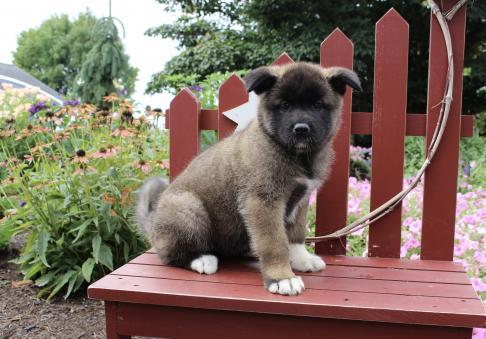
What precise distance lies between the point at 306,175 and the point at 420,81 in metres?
12.5

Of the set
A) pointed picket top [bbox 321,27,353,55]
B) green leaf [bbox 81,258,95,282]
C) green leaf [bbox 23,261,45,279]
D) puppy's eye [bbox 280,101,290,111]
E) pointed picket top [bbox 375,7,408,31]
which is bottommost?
green leaf [bbox 23,261,45,279]

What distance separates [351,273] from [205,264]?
840mm

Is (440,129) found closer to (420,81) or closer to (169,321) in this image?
(169,321)

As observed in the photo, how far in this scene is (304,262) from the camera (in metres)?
2.86

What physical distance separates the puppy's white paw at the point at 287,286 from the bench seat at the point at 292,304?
0.04 meters

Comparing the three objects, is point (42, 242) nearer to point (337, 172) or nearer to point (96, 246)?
point (96, 246)

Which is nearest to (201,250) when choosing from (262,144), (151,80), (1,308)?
(262,144)

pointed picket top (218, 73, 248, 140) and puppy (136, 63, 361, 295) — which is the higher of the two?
pointed picket top (218, 73, 248, 140)

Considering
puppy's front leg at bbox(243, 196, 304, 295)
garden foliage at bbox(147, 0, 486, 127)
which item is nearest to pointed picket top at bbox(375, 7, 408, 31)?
puppy's front leg at bbox(243, 196, 304, 295)

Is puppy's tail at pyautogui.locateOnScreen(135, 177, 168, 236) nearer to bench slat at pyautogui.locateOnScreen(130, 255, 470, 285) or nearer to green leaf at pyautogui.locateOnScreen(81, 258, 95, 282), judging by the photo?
bench slat at pyautogui.locateOnScreen(130, 255, 470, 285)

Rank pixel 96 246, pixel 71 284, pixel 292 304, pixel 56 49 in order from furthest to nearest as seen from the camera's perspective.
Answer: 1. pixel 56 49
2. pixel 71 284
3. pixel 96 246
4. pixel 292 304

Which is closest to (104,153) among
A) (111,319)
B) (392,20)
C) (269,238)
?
(111,319)

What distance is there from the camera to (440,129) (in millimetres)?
3121

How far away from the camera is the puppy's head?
8.27ft
